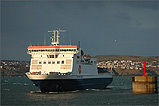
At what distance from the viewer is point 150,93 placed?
5250 cm

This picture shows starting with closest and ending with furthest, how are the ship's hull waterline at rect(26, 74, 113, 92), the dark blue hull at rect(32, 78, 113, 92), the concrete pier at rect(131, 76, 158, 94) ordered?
the concrete pier at rect(131, 76, 158, 94)
the ship's hull waterline at rect(26, 74, 113, 92)
the dark blue hull at rect(32, 78, 113, 92)

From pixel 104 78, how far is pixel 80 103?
30510 mm

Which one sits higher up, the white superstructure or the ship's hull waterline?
the white superstructure

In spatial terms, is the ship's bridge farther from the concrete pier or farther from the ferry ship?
the concrete pier

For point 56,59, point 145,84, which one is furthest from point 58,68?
point 145,84

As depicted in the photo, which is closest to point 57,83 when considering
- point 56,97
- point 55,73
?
point 55,73

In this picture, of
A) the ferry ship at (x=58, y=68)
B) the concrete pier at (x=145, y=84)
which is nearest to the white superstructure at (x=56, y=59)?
the ferry ship at (x=58, y=68)

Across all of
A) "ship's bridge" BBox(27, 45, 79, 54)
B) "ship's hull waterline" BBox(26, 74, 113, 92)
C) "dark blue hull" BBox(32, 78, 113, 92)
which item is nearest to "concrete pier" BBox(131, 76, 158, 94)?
"ship's hull waterline" BBox(26, 74, 113, 92)

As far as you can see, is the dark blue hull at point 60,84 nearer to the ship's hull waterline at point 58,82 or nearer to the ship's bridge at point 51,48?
the ship's hull waterline at point 58,82

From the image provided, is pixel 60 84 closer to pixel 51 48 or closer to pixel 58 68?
pixel 58 68

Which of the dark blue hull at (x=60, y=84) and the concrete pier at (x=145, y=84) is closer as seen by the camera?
the concrete pier at (x=145, y=84)

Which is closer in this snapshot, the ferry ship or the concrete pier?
the concrete pier

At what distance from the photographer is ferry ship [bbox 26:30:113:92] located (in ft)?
182

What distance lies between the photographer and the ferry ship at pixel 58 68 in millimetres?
55594
